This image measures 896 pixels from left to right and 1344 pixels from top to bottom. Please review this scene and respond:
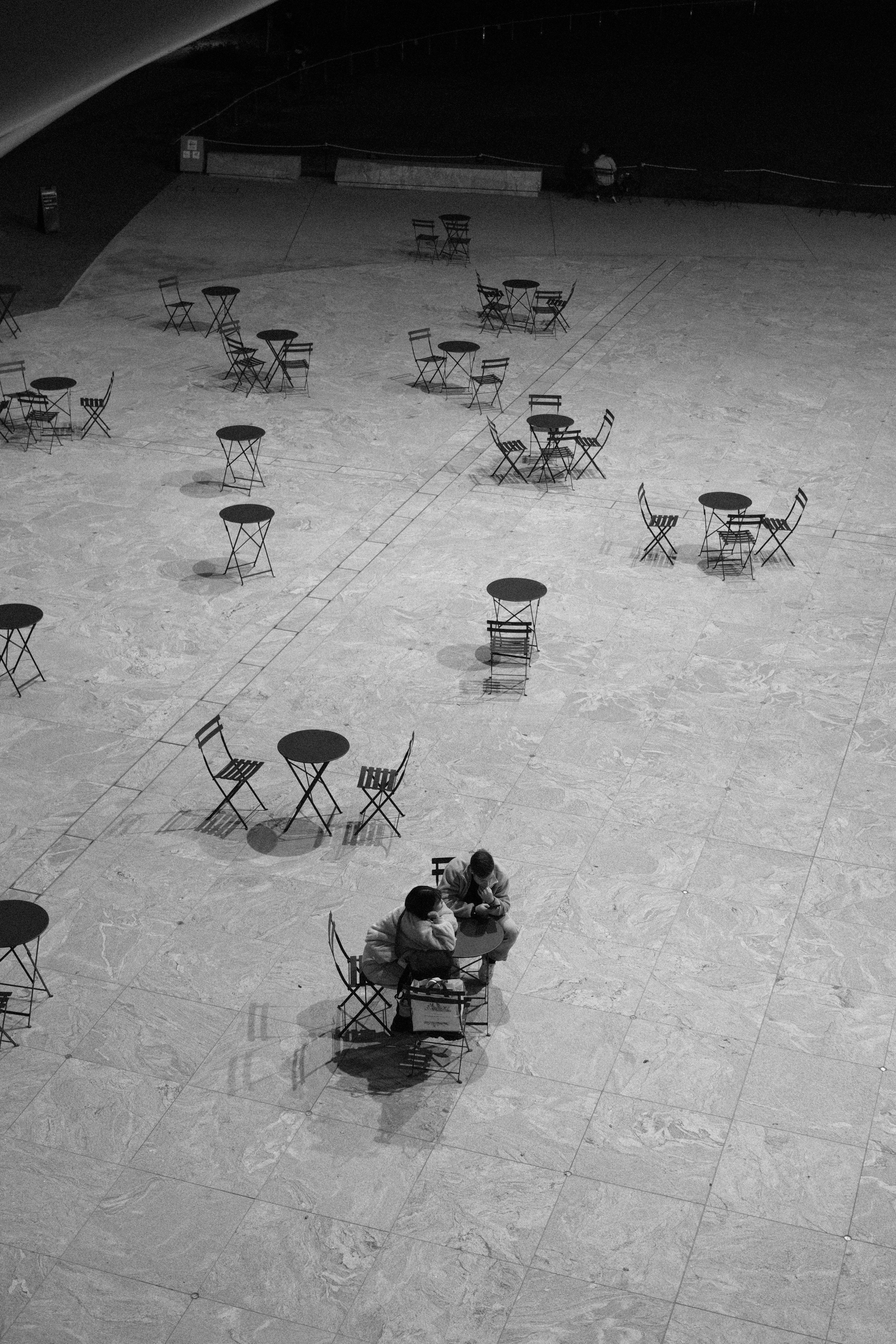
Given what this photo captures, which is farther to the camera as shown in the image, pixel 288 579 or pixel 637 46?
pixel 637 46

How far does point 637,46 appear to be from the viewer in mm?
49188

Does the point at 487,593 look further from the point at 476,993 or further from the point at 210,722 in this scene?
the point at 476,993

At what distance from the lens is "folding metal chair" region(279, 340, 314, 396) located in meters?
22.2

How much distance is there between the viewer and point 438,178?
115 ft

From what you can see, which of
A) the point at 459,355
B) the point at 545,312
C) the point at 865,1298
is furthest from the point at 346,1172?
the point at 545,312

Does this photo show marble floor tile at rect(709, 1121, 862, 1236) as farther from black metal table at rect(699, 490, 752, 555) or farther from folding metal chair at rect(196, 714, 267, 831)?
black metal table at rect(699, 490, 752, 555)

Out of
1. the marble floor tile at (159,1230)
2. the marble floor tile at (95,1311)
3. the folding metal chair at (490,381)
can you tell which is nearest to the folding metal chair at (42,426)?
the folding metal chair at (490,381)

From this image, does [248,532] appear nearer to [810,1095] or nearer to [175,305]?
[175,305]

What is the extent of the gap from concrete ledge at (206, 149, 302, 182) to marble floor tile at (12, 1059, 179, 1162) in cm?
2943

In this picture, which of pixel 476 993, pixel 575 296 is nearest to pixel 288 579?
pixel 476 993

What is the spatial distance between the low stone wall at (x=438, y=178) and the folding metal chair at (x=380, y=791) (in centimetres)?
2526

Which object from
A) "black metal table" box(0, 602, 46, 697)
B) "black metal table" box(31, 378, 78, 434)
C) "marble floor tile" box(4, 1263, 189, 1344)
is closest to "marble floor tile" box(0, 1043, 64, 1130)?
"marble floor tile" box(4, 1263, 189, 1344)

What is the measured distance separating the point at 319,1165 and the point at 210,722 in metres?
4.59

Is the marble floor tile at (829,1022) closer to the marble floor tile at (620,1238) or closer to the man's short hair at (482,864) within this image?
the marble floor tile at (620,1238)
